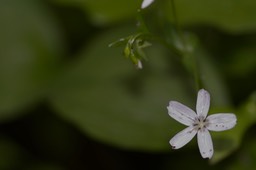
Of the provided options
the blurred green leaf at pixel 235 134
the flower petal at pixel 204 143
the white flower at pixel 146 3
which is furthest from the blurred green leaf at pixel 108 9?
the flower petal at pixel 204 143

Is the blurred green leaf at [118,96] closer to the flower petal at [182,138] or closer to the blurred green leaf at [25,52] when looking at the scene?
the blurred green leaf at [25,52]

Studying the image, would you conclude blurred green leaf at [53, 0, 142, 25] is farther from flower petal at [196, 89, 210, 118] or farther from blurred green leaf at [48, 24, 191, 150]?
flower petal at [196, 89, 210, 118]

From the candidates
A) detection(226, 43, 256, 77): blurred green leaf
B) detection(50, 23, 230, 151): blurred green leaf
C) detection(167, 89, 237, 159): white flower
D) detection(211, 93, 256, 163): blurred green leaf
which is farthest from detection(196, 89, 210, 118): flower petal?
detection(226, 43, 256, 77): blurred green leaf

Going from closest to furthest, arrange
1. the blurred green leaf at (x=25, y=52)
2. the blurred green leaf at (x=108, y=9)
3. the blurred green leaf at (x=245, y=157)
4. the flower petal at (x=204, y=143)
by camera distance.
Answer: the flower petal at (x=204, y=143) → the blurred green leaf at (x=245, y=157) → the blurred green leaf at (x=108, y=9) → the blurred green leaf at (x=25, y=52)

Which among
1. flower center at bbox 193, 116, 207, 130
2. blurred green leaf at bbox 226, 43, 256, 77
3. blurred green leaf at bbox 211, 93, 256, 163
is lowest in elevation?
blurred green leaf at bbox 226, 43, 256, 77

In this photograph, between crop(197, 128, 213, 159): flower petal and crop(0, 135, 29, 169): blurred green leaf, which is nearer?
crop(197, 128, 213, 159): flower petal

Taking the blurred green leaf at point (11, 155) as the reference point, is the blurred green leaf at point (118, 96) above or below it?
above

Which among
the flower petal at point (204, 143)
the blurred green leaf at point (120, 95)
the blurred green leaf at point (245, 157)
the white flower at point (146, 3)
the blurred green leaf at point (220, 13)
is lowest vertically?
the blurred green leaf at point (245, 157)

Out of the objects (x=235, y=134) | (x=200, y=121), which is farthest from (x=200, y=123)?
(x=235, y=134)
